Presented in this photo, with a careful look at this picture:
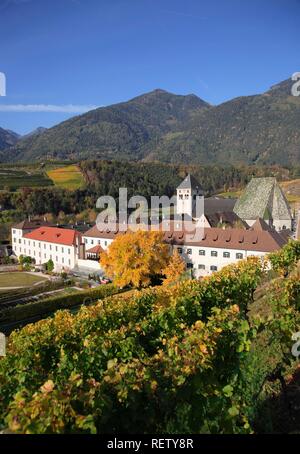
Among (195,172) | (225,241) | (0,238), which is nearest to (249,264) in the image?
(225,241)

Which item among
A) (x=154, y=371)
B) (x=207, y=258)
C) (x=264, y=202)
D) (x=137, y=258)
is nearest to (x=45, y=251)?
(x=137, y=258)

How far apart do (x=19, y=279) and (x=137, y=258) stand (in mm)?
22456

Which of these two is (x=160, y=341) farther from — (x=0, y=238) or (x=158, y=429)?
(x=0, y=238)

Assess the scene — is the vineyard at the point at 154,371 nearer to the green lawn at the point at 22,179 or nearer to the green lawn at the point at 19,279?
the green lawn at the point at 19,279

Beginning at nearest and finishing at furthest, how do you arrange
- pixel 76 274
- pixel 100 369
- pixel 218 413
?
pixel 218 413 < pixel 100 369 < pixel 76 274

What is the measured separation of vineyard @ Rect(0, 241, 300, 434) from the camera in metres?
6.48

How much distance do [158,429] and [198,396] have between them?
98 centimetres

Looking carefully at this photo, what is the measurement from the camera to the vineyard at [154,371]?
6477mm

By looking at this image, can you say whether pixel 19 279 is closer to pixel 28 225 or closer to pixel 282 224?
pixel 28 225

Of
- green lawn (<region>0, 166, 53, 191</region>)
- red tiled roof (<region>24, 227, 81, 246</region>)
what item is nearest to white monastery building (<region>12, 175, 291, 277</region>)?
red tiled roof (<region>24, 227, 81, 246</region>)

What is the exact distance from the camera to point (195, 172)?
169125 millimetres

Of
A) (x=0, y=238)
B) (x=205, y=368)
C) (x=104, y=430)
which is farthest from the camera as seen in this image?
(x=0, y=238)

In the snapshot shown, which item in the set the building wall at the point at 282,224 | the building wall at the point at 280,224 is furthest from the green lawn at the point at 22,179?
the building wall at the point at 282,224

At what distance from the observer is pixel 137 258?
4053 centimetres
